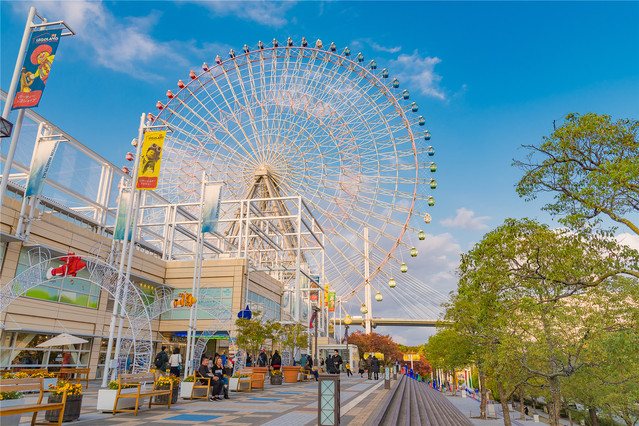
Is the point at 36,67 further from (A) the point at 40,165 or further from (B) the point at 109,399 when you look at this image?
(A) the point at 40,165

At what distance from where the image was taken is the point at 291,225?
134 feet

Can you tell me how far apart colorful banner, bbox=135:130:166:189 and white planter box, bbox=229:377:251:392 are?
872 cm

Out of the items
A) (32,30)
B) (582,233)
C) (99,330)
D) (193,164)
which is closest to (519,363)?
(582,233)

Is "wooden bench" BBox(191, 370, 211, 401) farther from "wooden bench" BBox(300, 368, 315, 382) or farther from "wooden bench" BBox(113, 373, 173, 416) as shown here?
"wooden bench" BBox(300, 368, 315, 382)

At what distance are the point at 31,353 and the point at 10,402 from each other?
16.0m

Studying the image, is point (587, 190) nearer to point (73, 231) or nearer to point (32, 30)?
point (32, 30)

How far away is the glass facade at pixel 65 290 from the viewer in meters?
20.6

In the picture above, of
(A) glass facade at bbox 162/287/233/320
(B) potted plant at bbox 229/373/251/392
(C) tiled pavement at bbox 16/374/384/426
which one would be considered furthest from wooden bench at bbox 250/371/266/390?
(A) glass facade at bbox 162/287/233/320

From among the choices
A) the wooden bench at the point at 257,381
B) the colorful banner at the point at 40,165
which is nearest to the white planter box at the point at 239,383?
the wooden bench at the point at 257,381

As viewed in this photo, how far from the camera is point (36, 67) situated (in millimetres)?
11016

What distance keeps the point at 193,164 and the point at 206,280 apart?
10.4 m

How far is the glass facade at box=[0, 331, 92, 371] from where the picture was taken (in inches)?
765

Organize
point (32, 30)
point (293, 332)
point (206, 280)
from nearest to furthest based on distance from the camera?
point (32, 30) → point (293, 332) → point (206, 280)

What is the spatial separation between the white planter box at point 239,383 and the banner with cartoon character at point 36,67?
12.5 metres
